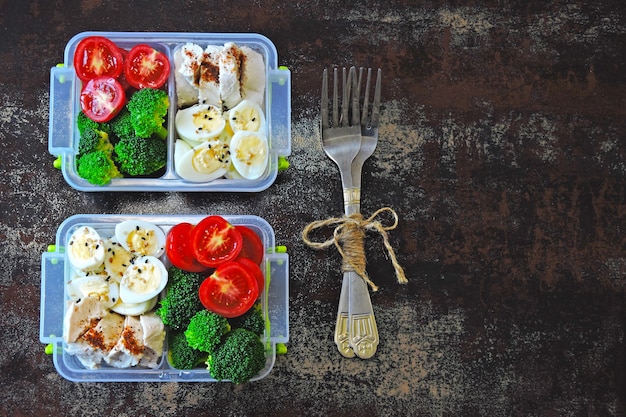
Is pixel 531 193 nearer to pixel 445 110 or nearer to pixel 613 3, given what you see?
pixel 445 110

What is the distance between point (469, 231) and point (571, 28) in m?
1.02

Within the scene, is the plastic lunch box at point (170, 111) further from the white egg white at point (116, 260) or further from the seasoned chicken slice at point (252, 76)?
the white egg white at point (116, 260)

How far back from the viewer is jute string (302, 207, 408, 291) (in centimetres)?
258

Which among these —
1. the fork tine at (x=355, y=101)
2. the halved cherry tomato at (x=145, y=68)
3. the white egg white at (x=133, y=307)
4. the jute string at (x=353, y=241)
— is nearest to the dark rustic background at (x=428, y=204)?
the jute string at (x=353, y=241)

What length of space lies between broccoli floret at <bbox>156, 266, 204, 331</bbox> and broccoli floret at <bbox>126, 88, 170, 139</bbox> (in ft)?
1.86

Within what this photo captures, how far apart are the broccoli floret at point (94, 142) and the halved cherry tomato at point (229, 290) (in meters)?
0.66

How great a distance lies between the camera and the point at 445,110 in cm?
273

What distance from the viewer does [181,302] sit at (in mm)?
2355

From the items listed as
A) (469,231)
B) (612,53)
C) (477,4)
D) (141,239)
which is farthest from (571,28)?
(141,239)

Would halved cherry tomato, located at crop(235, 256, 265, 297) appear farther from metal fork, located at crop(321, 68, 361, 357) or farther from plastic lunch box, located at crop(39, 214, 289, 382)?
metal fork, located at crop(321, 68, 361, 357)

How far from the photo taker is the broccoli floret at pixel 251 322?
94.7 inches

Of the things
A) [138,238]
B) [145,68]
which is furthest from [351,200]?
[145,68]

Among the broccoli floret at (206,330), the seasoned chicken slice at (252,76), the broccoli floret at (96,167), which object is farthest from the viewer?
the seasoned chicken slice at (252,76)

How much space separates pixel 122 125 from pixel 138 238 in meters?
0.44
